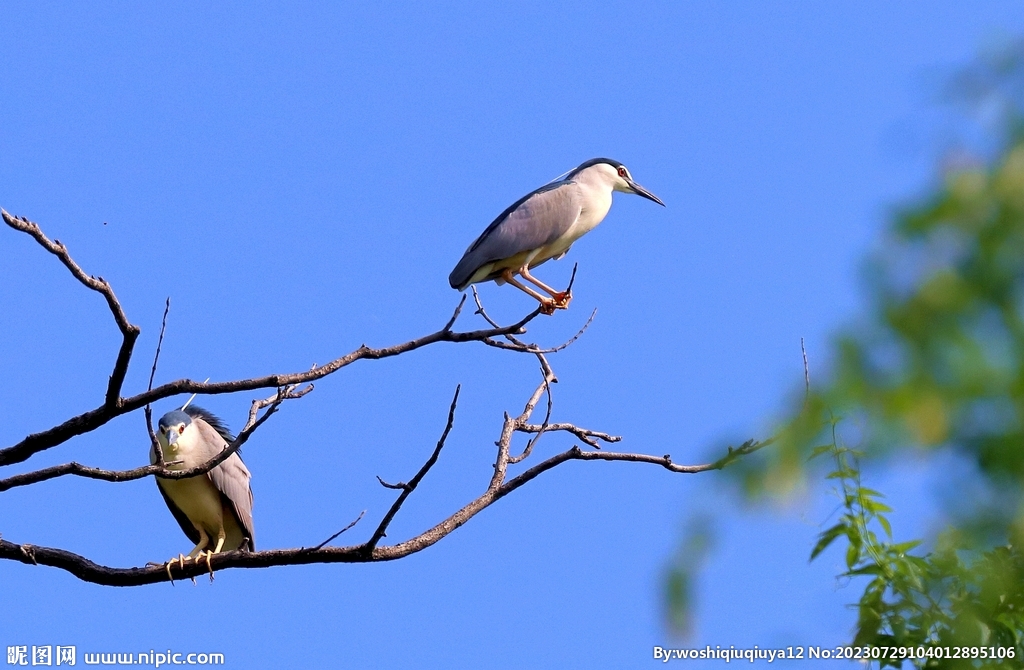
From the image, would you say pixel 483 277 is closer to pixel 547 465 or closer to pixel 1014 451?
pixel 547 465

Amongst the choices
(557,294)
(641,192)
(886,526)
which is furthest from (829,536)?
(641,192)

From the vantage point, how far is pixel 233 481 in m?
6.49

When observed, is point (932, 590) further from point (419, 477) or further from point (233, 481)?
point (233, 481)

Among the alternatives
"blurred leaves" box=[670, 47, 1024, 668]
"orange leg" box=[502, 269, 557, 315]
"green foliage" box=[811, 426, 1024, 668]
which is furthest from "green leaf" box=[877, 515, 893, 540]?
"orange leg" box=[502, 269, 557, 315]

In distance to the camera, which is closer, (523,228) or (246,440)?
(246,440)

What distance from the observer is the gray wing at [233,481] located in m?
6.40

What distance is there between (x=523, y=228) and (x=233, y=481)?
2564 millimetres

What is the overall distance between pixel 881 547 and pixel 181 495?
18.4 ft

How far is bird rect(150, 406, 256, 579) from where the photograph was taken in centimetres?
636

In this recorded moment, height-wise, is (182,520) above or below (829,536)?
above

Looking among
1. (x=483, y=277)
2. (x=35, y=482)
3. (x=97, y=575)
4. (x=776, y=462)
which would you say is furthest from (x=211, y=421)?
(x=776, y=462)

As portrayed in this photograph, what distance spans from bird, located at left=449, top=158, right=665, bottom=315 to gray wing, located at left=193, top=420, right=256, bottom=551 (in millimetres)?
1880

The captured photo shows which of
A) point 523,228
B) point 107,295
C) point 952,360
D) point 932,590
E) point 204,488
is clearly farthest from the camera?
point 523,228

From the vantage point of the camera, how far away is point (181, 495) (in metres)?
6.46
